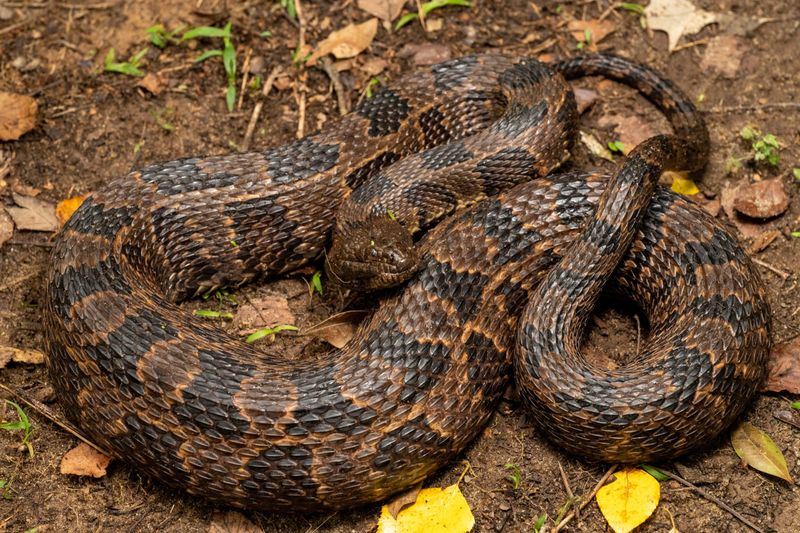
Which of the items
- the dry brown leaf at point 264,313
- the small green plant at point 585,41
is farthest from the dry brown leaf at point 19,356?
the small green plant at point 585,41

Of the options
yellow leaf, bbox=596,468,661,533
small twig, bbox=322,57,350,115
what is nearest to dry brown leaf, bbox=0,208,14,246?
small twig, bbox=322,57,350,115

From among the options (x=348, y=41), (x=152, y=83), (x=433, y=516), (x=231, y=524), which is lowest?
(x=433, y=516)

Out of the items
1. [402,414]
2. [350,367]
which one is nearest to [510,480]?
[402,414]

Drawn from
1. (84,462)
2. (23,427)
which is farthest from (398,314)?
(23,427)

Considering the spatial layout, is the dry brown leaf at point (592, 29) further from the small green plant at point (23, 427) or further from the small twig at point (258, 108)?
the small green plant at point (23, 427)

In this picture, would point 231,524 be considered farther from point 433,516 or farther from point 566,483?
point 566,483

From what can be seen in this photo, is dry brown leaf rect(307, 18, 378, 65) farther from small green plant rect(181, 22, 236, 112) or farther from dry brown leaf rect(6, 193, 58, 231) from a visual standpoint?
dry brown leaf rect(6, 193, 58, 231)

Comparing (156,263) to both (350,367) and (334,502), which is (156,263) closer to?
(350,367)
